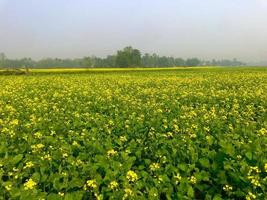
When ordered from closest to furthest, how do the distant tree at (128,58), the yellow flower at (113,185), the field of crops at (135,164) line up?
the yellow flower at (113,185)
the field of crops at (135,164)
the distant tree at (128,58)

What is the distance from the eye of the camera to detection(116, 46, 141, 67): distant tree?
134 metres

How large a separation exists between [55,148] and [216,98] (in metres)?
9.63

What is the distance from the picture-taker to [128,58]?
443ft

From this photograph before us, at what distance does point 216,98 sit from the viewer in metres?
14.4

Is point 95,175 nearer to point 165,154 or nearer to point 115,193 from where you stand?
point 115,193

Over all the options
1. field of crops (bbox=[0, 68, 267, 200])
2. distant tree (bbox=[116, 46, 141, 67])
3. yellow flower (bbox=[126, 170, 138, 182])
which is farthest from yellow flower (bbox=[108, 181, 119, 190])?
distant tree (bbox=[116, 46, 141, 67])

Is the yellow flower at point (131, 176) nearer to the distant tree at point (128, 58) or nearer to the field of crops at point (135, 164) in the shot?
the field of crops at point (135, 164)

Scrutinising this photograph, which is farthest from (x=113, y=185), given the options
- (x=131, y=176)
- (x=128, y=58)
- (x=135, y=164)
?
(x=128, y=58)

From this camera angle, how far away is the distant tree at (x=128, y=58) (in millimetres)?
134375

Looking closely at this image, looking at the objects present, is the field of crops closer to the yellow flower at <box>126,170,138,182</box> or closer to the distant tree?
the yellow flower at <box>126,170,138,182</box>

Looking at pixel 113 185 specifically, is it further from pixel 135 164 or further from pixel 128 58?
pixel 128 58

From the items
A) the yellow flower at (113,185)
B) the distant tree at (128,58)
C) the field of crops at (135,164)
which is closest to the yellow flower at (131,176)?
the field of crops at (135,164)

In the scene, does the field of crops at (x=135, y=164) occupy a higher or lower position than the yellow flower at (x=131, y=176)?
lower

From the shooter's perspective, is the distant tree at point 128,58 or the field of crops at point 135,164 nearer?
the field of crops at point 135,164
